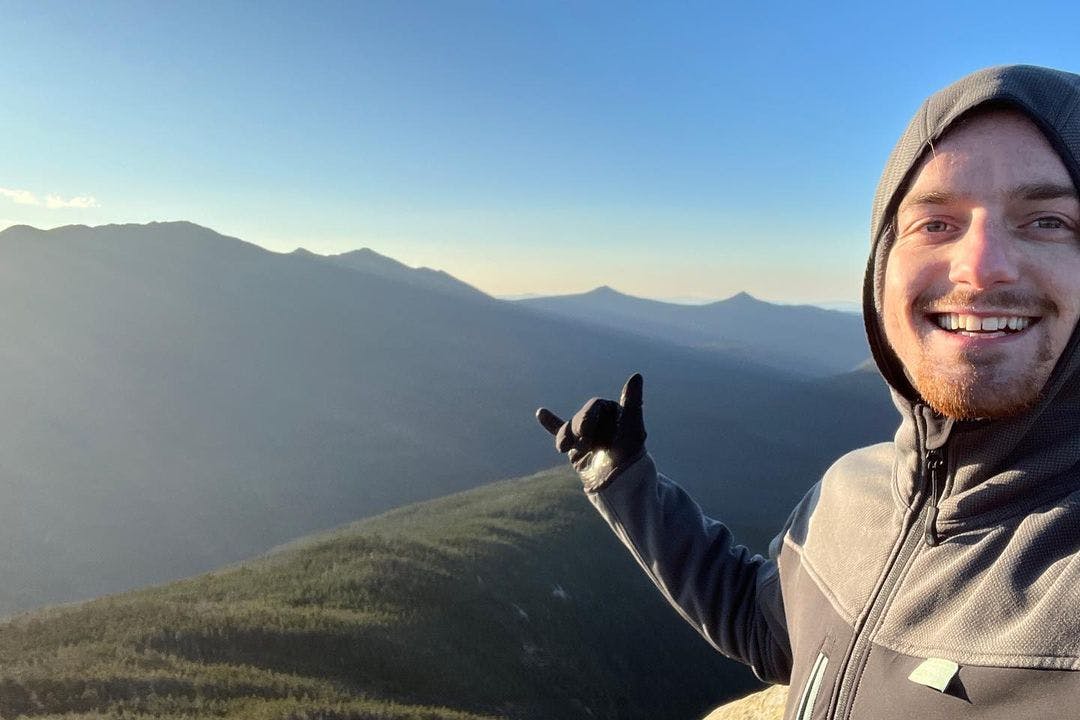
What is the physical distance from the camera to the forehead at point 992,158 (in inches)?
107

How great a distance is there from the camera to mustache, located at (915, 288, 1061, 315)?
2639 millimetres

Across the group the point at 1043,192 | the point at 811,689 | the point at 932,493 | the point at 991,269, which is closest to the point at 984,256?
the point at 991,269

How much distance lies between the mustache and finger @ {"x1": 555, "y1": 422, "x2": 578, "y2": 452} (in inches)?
121

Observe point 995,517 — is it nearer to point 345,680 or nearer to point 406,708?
point 406,708

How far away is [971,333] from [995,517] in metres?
0.76

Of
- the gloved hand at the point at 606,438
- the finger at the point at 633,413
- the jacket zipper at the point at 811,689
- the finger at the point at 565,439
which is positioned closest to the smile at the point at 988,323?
the jacket zipper at the point at 811,689

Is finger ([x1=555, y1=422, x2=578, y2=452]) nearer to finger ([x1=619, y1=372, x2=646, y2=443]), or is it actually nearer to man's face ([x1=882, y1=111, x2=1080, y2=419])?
finger ([x1=619, y1=372, x2=646, y2=443])

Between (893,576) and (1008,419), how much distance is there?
2.80 ft

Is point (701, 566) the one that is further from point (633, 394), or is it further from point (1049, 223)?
point (1049, 223)

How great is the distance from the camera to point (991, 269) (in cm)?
→ 271

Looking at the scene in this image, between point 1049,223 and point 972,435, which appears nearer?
point 1049,223

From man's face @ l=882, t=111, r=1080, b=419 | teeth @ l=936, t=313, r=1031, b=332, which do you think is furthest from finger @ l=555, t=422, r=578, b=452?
teeth @ l=936, t=313, r=1031, b=332

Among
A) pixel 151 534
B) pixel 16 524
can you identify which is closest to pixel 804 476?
pixel 151 534

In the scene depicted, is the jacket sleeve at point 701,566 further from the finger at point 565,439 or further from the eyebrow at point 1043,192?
the eyebrow at point 1043,192
